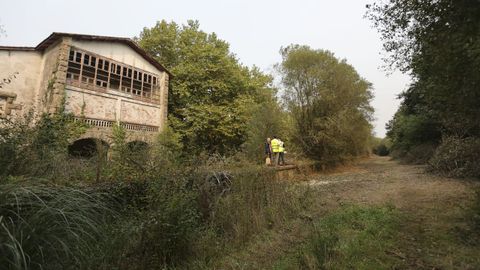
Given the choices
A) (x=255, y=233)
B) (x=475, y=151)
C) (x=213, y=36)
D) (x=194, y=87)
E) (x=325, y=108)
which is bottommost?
(x=255, y=233)

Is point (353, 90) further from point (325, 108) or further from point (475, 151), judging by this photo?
point (475, 151)

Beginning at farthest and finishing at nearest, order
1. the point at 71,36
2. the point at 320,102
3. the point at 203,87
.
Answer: the point at 203,87
the point at 320,102
the point at 71,36

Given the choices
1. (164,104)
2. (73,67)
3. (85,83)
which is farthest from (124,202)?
(164,104)

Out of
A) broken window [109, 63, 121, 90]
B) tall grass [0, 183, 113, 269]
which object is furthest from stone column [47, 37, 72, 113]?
tall grass [0, 183, 113, 269]

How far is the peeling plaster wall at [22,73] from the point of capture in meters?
14.5

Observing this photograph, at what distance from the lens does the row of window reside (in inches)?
620

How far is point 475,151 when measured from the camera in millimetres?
11555

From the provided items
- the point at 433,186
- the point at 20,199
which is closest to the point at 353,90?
the point at 433,186

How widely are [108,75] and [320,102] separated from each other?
1301cm

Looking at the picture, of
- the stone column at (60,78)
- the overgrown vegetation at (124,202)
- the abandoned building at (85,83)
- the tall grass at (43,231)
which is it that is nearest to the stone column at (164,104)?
the abandoned building at (85,83)

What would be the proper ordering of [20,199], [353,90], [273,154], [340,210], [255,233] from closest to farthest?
[20,199] → [255,233] → [340,210] → [273,154] → [353,90]

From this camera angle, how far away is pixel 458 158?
12219 millimetres

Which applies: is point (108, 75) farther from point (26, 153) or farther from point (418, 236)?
point (418, 236)

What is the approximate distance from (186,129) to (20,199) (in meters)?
18.9
